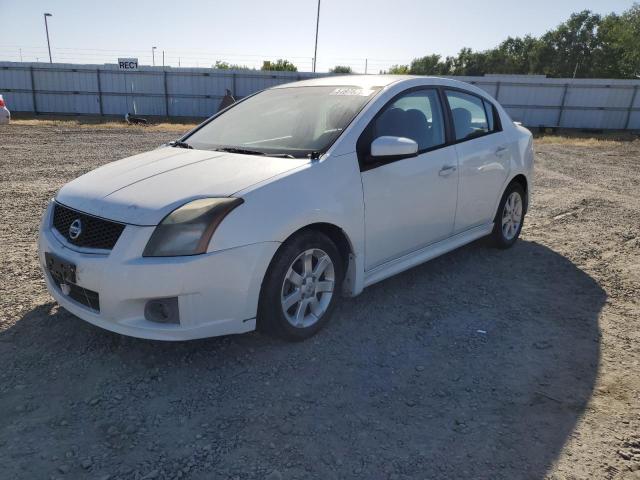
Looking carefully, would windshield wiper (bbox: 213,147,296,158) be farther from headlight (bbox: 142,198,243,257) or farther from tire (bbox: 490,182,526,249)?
tire (bbox: 490,182,526,249)

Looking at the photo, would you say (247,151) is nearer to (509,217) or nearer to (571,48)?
(509,217)

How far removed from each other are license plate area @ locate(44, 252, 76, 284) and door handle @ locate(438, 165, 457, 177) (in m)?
2.69

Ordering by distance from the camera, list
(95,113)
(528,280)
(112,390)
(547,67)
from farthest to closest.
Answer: (547,67), (95,113), (528,280), (112,390)

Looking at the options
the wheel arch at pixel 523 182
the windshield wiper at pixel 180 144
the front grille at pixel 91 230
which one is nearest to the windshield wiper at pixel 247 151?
the windshield wiper at pixel 180 144

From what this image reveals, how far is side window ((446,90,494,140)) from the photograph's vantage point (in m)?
4.30

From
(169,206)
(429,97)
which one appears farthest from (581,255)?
(169,206)

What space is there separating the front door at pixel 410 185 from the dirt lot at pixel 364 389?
0.52m

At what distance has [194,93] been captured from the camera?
24.2m

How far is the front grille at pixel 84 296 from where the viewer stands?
2.75m

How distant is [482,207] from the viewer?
4.57 meters

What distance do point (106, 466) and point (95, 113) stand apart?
2533cm

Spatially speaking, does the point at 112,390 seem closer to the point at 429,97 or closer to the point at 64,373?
the point at 64,373

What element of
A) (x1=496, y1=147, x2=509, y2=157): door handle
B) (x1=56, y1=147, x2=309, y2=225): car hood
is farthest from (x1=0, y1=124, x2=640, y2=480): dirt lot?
(x1=496, y1=147, x2=509, y2=157): door handle

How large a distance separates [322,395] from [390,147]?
1.64 m
